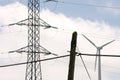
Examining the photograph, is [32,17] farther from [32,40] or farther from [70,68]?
[70,68]

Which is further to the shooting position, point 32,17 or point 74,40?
point 32,17

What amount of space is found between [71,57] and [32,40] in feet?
193

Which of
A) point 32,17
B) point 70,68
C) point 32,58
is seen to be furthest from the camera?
point 32,17

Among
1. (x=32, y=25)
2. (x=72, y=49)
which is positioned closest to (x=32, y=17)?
(x=32, y=25)

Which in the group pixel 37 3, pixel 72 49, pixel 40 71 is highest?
pixel 37 3

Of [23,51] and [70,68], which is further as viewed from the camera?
[23,51]

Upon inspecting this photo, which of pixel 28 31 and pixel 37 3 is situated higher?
pixel 37 3

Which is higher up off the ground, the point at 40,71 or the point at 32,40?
the point at 32,40

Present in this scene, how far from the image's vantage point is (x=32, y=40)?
285 feet

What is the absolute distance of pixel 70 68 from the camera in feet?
91.8

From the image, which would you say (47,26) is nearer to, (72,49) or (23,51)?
(23,51)

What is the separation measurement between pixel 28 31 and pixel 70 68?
60900mm

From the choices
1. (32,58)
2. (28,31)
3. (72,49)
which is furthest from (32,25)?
(72,49)

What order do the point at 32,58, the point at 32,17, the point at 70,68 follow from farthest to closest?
the point at 32,17, the point at 32,58, the point at 70,68
